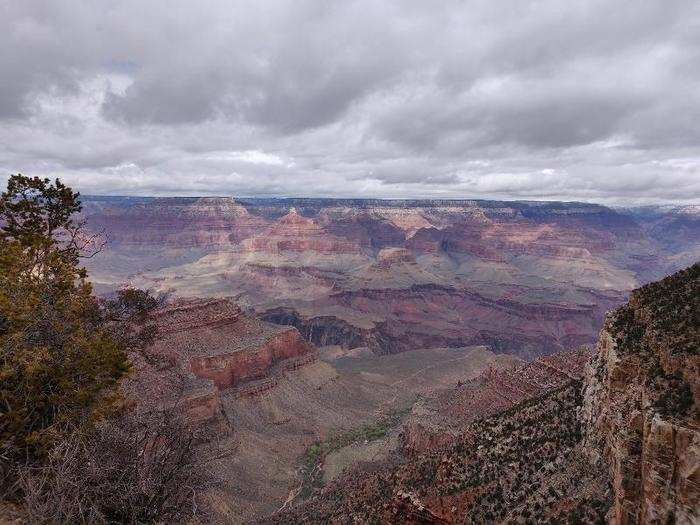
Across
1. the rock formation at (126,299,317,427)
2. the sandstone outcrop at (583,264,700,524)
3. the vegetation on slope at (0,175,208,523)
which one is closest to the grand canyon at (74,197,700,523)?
the sandstone outcrop at (583,264,700,524)

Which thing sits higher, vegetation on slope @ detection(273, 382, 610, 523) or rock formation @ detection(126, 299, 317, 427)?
vegetation on slope @ detection(273, 382, 610, 523)

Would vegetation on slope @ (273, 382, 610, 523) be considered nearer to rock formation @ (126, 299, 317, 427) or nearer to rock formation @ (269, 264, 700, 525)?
rock formation @ (269, 264, 700, 525)

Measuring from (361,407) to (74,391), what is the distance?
62.8 metres

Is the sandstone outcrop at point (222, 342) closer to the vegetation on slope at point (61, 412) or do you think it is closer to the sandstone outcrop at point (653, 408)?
the vegetation on slope at point (61, 412)

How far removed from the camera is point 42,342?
16.8 meters

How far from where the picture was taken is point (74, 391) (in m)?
16.8

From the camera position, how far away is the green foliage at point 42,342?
15172 millimetres

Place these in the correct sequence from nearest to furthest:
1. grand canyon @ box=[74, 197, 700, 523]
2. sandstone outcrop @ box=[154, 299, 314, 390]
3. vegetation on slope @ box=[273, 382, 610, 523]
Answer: grand canyon @ box=[74, 197, 700, 523], vegetation on slope @ box=[273, 382, 610, 523], sandstone outcrop @ box=[154, 299, 314, 390]

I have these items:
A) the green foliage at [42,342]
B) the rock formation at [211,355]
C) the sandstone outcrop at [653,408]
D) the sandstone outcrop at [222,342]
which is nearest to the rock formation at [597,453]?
the sandstone outcrop at [653,408]

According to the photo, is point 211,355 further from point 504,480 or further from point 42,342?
point 42,342

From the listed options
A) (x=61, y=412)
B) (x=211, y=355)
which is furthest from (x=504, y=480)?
(x=211, y=355)

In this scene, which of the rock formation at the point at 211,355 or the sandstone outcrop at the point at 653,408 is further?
the rock formation at the point at 211,355

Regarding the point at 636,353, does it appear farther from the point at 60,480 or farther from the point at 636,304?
the point at 60,480

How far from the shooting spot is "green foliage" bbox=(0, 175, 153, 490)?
1517 centimetres
